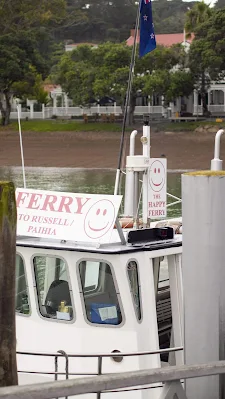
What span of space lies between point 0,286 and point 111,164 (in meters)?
38.8

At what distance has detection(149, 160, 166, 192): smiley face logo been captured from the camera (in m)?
10.0

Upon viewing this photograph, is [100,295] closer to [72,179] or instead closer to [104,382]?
[104,382]

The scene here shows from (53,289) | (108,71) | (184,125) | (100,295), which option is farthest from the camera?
(108,71)

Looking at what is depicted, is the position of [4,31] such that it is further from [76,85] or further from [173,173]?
Answer: [173,173]

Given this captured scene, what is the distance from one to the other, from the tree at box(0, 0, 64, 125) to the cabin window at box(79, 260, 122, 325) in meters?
57.2

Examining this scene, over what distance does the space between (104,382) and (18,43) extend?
220 ft

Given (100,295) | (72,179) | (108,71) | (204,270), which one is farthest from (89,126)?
(204,270)

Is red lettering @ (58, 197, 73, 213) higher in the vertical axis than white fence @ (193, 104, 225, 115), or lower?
higher

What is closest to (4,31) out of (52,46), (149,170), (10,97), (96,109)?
(10,97)

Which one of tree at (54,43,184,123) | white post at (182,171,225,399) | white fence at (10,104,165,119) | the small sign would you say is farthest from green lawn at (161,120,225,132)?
white post at (182,171,225,399)

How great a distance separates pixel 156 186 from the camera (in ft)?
33.0

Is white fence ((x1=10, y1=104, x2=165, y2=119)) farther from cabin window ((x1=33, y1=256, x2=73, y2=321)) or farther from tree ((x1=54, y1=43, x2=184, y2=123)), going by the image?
cabin window ((x1=33, y1=256, x2=73, y2=321))

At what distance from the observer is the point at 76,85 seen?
67.6m

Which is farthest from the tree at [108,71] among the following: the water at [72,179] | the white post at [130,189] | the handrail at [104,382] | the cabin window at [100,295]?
the handrail at [104,382]
